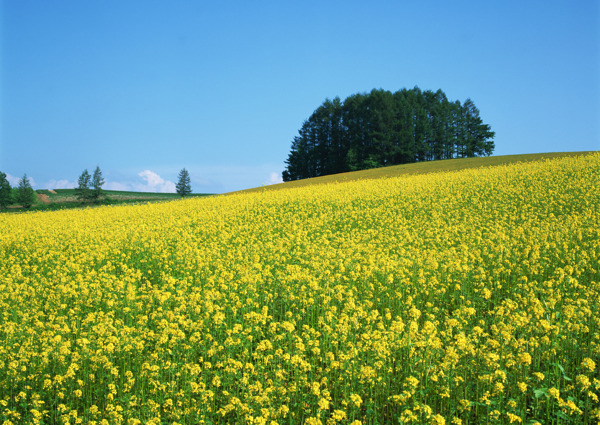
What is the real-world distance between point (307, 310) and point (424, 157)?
77560mm

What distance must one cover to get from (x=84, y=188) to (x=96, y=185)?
3.54 m

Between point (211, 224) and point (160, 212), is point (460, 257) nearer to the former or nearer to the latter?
point (211, 224)

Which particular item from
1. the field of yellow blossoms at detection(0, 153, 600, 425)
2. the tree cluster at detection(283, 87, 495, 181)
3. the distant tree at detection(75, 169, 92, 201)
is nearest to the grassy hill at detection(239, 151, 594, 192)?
the tree cluster at detection(283, 87, 495, 181)

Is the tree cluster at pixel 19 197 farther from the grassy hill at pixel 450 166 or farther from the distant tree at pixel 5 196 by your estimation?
the grassy hill at pixel 450 166

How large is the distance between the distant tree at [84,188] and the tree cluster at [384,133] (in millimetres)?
40879

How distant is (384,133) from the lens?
2921 inches

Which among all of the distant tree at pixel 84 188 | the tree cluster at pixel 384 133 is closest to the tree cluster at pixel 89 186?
the distant tree at pixel 84 188

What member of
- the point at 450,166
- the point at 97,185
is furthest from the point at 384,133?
the point at 97,185

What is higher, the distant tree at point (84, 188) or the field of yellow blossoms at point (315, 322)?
the distant tree at point (84, 188)

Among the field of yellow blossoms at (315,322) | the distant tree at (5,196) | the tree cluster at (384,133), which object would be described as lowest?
the field of yellow blossoms at (315,322)

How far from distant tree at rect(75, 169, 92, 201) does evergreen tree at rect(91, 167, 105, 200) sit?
857 mm

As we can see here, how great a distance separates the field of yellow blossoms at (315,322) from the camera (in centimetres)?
475

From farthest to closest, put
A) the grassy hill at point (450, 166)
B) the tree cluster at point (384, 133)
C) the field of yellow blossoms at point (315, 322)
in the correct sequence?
1. the tree cluster at point (384, 133)
2. the grassy hill at point (450, 166)
3. the field of yellow blossoms at point (315, 322)

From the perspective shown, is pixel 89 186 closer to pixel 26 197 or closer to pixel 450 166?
pixel 26 197
